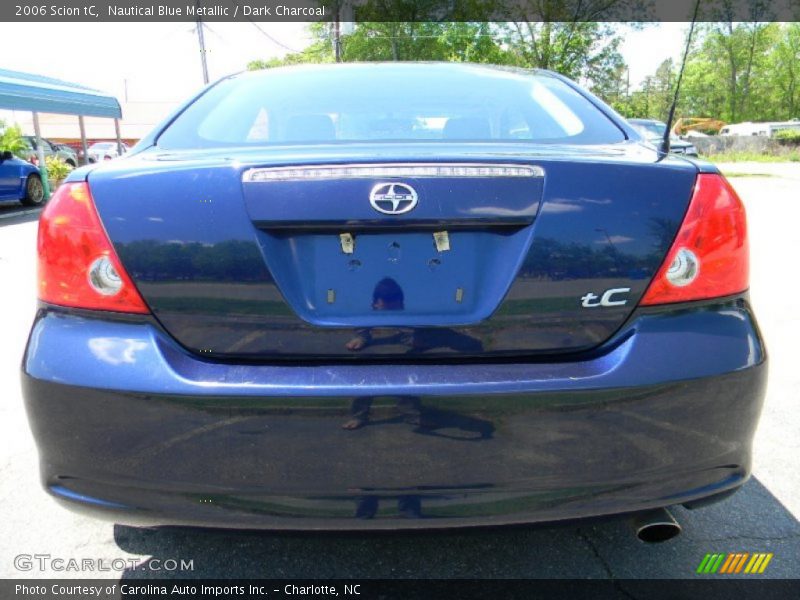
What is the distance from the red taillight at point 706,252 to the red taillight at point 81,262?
49.4 inches

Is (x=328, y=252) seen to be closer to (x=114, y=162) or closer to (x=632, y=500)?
(x=114, y=162)

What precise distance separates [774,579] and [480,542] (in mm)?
891

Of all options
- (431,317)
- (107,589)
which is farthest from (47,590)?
(431,317)

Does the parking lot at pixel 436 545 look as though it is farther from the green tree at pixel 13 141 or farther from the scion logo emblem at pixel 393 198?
the green tree at pixel 13 141

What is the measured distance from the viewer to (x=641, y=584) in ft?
6.42

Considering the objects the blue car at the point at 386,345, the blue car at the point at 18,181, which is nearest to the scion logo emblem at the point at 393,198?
the blue car at the point at 386,345

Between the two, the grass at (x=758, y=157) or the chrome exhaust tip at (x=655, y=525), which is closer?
the chrome exhaust tip at (x=655, y=525)

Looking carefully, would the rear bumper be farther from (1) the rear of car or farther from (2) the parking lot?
(1) the rear of car

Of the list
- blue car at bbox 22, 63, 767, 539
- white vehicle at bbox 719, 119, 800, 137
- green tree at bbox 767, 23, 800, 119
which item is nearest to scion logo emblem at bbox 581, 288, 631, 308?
blue car at bbox 22, 63, 767, 539

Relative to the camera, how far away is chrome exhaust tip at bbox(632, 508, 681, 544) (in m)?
1.63

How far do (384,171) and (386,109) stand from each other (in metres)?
0.87

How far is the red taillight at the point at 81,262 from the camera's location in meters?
1.55

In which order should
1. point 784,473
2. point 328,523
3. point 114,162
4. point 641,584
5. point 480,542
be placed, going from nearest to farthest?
1. point 328,523
2. point 114,162
3. point 641,584
4. point 480,542
5. point 784,473

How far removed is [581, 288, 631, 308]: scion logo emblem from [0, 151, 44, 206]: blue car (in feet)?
47.5
